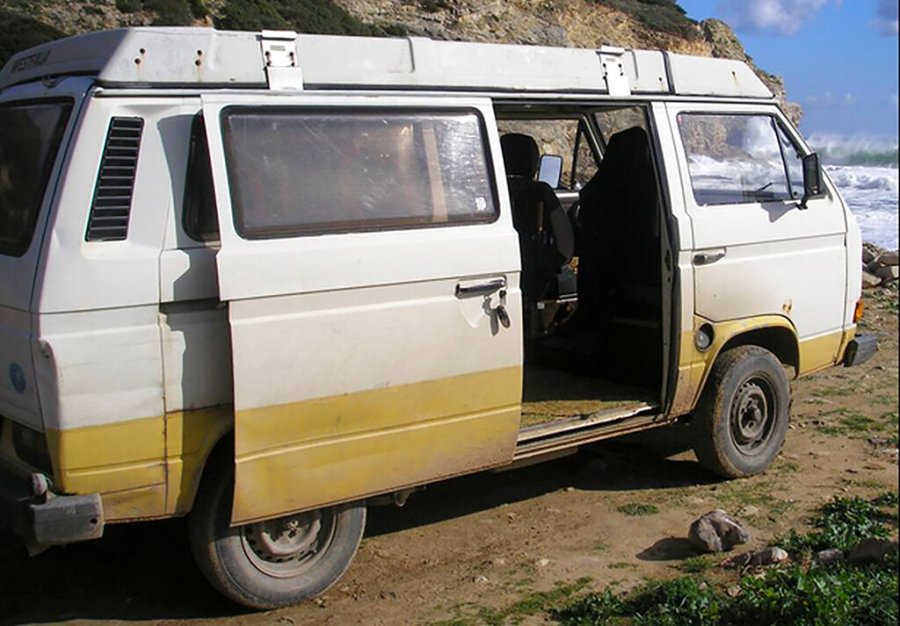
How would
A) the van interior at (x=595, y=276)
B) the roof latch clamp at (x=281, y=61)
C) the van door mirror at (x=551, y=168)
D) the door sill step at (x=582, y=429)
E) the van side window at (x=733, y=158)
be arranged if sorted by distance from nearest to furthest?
the roof latch clamp at (x=281, y=61) → the door sill step at (x=582, y=429) → the van side window at (x=733, y=158) → the van interior at (x=595, y=276) → the van door mirror at (x=551, y=168)

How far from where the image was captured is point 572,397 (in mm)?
6031

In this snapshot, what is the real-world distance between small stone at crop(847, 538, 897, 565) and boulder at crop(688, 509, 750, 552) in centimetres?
62

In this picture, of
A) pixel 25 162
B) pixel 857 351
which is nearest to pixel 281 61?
pixel 25 162

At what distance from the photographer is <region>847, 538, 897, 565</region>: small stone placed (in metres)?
4.39

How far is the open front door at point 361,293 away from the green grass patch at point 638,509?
1.13 m

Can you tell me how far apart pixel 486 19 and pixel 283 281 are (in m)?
29.1

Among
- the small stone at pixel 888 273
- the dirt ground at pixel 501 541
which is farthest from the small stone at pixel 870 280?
the dirt ground at pixel 501 541

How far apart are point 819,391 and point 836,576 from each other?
4.54 metres

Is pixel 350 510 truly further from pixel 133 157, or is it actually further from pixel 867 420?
pixel 867 420

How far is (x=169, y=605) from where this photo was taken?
459cm

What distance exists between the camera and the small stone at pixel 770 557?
15.5ft

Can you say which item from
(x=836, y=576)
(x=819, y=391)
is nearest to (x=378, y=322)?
(x=836, y=576)

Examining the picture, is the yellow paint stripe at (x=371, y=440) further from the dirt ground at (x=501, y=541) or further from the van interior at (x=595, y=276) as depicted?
the van interior at (x=595, y=276)

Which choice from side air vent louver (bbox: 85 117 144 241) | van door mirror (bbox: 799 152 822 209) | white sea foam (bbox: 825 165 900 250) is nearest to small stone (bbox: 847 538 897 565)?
white sea foam (bbox: 825 165 900 250)
